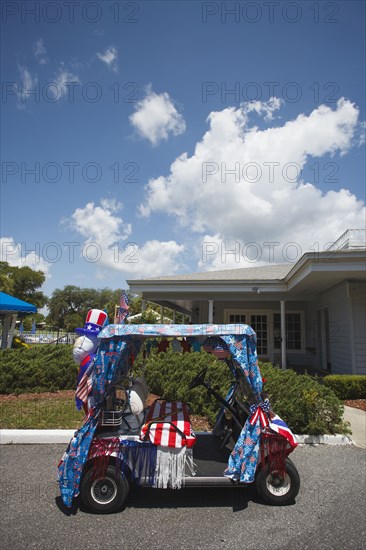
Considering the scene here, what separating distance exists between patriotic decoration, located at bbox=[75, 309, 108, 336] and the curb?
2.49 m

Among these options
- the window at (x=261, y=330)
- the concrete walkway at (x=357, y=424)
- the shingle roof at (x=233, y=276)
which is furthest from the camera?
the window at (x=261, y=330)

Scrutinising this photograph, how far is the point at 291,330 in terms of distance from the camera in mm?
15828

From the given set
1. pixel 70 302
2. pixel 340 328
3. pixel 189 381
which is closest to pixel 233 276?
pixel 340 328

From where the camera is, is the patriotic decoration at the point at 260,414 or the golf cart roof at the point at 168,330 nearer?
the golf cart roof at the point at 168,330

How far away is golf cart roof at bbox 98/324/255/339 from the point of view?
348 centimetres

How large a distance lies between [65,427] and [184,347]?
314 cm

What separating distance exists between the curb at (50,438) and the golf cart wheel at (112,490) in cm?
218

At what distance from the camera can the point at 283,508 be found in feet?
11.8

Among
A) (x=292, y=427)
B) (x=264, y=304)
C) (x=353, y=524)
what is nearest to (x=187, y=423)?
(x=353, y=524)

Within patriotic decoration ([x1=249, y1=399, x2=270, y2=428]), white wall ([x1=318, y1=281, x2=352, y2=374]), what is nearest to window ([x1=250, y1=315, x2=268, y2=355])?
white wall ([x1=318, y1=281, x2=352, y2=374])

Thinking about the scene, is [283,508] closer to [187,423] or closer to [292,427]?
[187,423]

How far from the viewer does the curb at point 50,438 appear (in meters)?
5.47

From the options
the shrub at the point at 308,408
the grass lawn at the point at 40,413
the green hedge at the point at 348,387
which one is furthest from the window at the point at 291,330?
the grass lawn at the point at 40,413

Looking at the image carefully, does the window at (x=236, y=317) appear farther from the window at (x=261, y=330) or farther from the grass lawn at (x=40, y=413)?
the grass lawn at (x=40, y=413)
